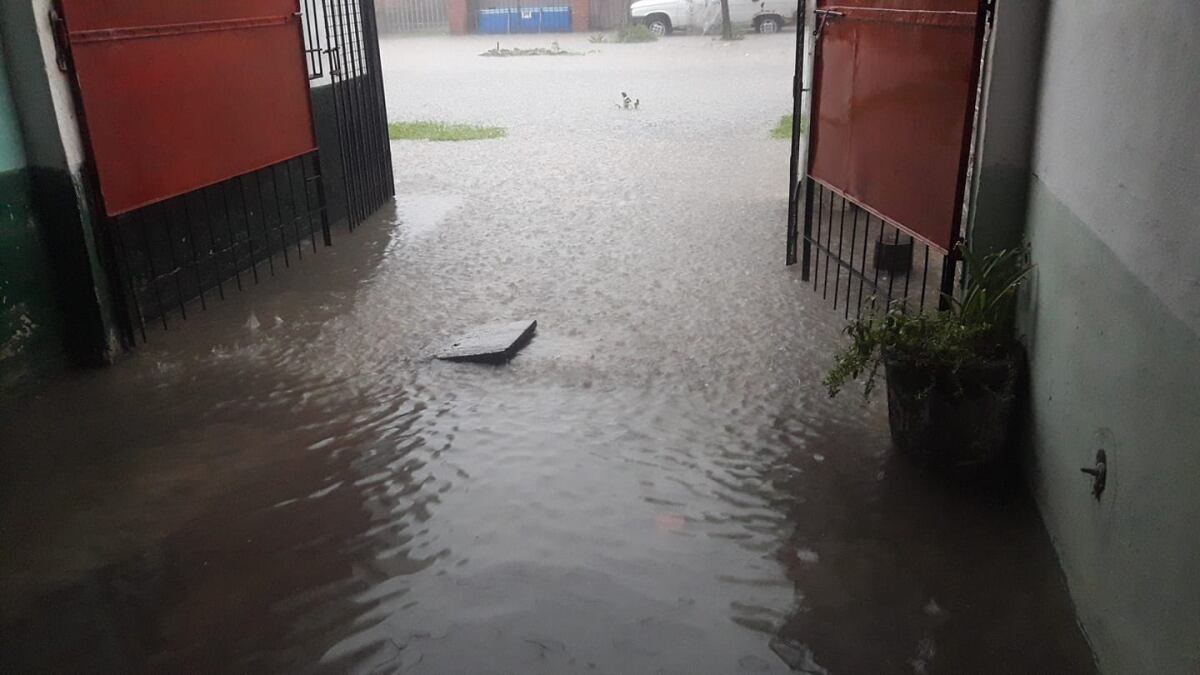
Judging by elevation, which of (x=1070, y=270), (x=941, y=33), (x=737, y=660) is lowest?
(x=737, y=660)

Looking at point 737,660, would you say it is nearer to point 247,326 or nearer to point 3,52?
point 247,326

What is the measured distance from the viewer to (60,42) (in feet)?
15.1

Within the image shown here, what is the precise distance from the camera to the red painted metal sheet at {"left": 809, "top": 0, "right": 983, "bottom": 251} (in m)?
3.99

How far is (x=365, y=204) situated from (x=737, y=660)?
6650 millimetres

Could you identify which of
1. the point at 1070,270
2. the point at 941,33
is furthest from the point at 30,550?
the point at 941,33

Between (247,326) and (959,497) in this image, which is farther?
(247,326)

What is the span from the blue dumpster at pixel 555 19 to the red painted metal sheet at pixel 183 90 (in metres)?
24.7

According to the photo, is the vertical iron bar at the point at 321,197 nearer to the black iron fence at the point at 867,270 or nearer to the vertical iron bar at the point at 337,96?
the vertical iron bar at the point at 337,96

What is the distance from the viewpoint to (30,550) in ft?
11.4

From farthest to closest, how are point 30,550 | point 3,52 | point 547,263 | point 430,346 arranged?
point 547,263, point 430,346, point 3,52, point 30,550

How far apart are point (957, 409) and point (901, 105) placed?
1.76 m

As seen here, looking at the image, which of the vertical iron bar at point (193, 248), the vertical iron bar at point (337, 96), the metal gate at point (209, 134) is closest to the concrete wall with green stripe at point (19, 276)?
the metal gate at point (209, 134)

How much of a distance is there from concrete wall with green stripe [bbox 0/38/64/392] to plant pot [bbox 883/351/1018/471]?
4.33 meters

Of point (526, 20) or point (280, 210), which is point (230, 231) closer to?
point (280, 210)
